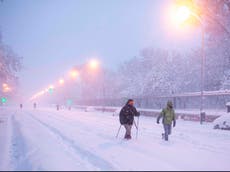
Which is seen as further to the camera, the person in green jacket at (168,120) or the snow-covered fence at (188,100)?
the snow-covered fence at (188,100)

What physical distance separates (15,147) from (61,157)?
322cm

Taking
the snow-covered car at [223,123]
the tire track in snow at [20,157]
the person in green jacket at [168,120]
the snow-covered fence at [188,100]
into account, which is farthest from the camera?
the snow-covered fence at [188,100]

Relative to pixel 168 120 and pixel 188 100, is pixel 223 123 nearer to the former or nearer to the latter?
pixel 168 120

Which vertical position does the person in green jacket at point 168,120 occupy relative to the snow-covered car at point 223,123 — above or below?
above

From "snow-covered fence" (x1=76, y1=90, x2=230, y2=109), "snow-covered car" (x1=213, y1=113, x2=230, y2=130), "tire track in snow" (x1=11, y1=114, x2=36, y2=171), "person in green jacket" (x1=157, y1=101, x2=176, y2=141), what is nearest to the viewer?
"tire track in snow" (x1=11, y1=114, x2=36, y2=171)

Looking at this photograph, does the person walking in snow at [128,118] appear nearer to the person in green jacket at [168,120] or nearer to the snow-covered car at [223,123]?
the person in green jacket at [168,120]

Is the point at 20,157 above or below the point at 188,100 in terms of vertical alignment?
below

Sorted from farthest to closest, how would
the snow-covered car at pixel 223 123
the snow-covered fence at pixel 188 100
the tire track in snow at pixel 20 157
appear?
the snow-covered fence at pixel 188 100 < the snow-covered car at pixel 223 123 < the tire track in snow at pixel 20 157

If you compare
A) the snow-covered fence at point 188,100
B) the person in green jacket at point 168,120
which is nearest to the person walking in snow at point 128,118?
the person in green jacket at point 168,120

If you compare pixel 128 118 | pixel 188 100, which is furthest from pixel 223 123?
pixel 188 100

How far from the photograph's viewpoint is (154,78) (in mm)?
51281

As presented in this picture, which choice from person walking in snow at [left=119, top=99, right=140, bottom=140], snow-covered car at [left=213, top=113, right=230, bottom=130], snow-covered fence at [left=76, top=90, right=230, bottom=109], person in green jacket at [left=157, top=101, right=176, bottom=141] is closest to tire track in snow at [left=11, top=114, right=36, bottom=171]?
person walking in snow at [left=119, top=99, right=140, bottom=140]

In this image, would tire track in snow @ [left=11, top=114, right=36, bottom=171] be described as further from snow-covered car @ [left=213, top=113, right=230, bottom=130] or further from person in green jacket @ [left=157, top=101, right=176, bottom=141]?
snow-covered car @ [left=213, top=113, right=230, bottom=130]

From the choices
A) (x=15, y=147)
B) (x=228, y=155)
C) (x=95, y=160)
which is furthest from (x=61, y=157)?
(x=228, y=155)
